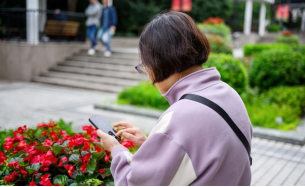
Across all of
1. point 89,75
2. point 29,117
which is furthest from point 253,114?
point 89,75

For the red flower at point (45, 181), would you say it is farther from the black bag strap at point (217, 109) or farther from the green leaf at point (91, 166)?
the black bag strap at point (217, 109)

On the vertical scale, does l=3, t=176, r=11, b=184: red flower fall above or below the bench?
below

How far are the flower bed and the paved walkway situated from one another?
6.79ft

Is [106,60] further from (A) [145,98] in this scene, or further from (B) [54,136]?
(B) [54,136]

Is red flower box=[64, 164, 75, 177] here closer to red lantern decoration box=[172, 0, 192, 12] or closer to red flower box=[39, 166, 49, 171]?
red flower box=[39, 166, 49, 171]

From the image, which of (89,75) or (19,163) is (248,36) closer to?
(89,75)

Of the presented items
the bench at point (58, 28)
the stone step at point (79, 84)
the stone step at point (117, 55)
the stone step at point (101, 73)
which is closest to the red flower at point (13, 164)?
the stone step at point (79, 84)

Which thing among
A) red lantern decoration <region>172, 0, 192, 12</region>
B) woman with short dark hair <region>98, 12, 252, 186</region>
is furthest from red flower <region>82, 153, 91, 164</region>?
red lantern decoration <region>172, 0, 192, 12</region>

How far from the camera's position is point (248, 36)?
27250 mm

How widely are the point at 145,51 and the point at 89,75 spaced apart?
10283 millimetres

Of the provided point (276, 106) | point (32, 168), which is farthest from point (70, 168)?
point (276, 106)

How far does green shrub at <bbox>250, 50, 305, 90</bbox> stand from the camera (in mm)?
7980

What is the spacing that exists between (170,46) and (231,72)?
6.15m

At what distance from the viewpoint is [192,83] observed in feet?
4.67
